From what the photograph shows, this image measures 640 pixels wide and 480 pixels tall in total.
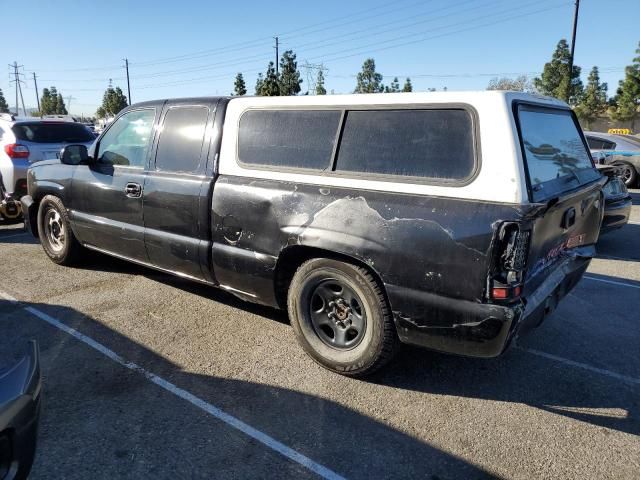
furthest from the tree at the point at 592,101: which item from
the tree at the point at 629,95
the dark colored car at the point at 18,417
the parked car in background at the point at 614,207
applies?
the dark colored car at the point at 18,417

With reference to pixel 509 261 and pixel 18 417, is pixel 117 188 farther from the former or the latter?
pixel 509 261

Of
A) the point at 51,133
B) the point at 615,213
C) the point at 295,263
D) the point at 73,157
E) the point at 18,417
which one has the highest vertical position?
the point at 51,133

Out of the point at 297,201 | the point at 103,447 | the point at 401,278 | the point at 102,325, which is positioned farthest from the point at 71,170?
the point at 401,278

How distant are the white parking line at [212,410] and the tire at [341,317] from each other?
0.81m

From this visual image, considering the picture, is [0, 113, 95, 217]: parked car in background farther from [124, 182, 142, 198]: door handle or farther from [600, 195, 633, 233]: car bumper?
[600, 195, 633, 233]: car bumper

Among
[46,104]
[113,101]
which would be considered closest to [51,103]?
[46,104]

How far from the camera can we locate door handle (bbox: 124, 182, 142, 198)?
4324 millimetres

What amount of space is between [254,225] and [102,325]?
1659 mm

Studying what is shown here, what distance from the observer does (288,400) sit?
303 centimetres

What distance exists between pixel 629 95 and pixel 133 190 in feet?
186

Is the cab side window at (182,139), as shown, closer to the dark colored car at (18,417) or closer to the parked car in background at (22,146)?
the dark colored car at (18,417)

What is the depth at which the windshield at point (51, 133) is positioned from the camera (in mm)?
7832

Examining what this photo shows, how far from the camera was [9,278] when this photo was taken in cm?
520

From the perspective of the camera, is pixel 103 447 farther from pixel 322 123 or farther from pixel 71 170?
pixel 71 170
